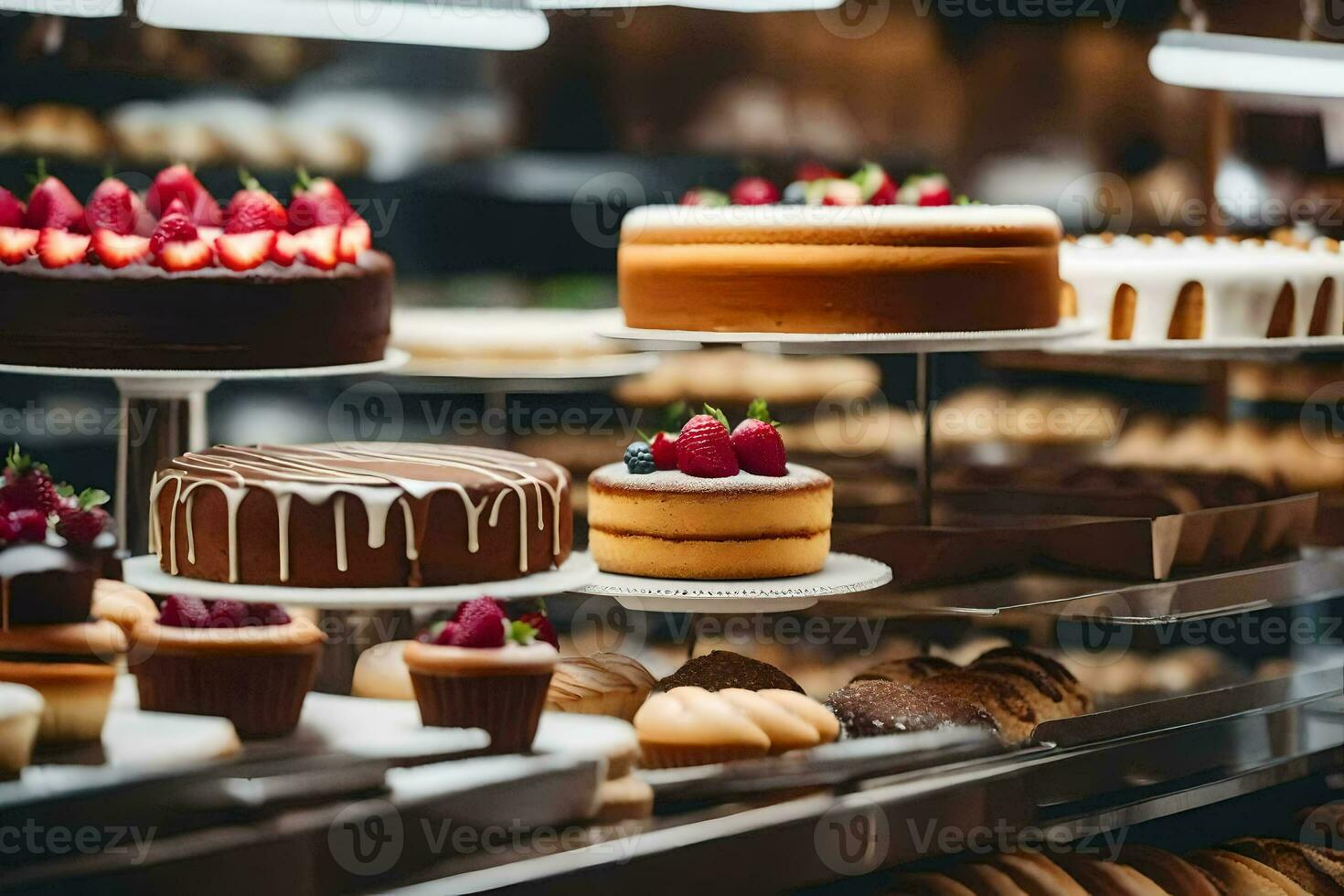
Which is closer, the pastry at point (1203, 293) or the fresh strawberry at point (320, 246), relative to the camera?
the fresh strawberry at point (320, 246)

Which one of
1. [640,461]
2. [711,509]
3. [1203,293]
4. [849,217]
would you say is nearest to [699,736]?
[711,509]

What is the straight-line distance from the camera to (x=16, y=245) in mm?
2424

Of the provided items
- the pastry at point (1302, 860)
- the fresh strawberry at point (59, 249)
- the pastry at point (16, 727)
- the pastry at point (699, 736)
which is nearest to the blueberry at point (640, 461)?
the pastry at point (699, 736)

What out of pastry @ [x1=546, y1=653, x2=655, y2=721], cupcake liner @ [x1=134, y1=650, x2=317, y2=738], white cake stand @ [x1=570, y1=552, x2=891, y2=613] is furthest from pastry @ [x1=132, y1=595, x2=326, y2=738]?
white cake stand @ [x1=570, y1=552, x2=891, y2=613]

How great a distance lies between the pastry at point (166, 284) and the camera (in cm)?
239

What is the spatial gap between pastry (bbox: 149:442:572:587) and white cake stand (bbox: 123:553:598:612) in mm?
21

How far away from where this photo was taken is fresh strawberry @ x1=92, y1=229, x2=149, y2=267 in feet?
7.88

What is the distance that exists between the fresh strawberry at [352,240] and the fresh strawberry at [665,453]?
0.58 m

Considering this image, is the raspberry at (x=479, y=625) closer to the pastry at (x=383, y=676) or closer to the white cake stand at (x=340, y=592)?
the white cake stand at (x=340, y=592)

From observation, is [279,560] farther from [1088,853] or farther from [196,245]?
[1088,853]

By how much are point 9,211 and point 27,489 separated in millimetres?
783

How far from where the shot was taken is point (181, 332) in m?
2.39

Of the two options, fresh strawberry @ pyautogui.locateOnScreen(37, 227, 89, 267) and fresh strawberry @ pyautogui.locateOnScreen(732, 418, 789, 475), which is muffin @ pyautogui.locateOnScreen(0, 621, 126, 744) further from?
fresh strawberry @ pyautogui.locateOnScreen(732, 418, 789, 475)

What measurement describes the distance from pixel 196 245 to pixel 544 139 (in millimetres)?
2221
